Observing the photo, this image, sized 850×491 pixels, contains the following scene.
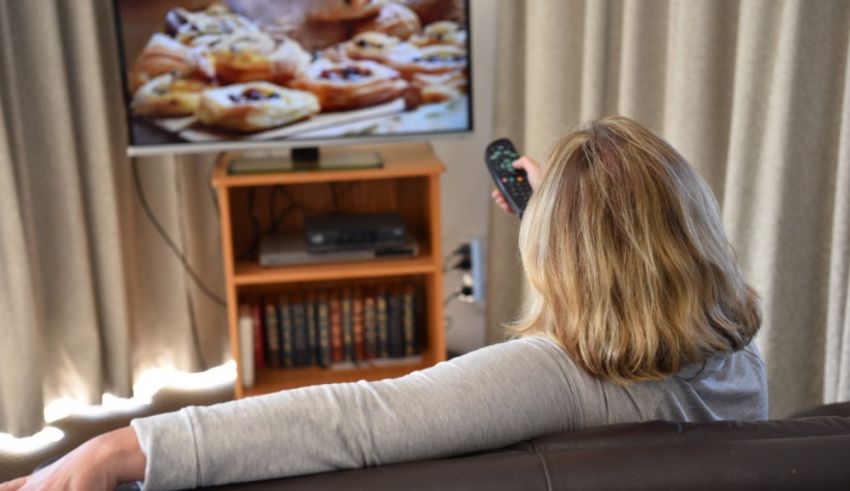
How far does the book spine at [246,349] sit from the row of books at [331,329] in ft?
0.11

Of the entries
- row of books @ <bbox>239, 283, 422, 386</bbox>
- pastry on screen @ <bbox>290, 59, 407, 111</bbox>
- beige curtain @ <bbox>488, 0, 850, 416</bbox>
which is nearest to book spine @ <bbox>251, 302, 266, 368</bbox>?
row of books @ <bbox>239, 283, 422, 386</bbox>

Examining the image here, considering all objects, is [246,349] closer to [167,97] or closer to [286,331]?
[286,331]

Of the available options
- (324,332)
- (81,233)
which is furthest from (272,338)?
(81,233)

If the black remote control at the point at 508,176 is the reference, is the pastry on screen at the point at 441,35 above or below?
above

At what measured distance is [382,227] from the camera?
277cm

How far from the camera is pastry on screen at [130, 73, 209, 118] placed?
2.54m

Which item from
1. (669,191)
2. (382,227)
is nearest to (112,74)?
(382,227)

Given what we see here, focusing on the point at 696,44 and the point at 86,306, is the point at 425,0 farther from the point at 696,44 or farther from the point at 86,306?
the point at 86,306

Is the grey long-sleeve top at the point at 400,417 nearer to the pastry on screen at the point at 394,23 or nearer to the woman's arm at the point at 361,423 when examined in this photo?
the woman's arm at the point at 361,423

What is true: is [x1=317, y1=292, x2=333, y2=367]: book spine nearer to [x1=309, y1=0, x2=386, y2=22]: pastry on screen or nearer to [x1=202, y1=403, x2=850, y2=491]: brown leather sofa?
[x1=309, y1=0, x2=386, y2=22]: pastry on screen

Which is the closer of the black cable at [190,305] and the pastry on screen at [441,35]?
the pastry on screen at [441,35]

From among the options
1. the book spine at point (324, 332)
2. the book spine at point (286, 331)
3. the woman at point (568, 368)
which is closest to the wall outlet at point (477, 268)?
the book spine at point (324, 332)

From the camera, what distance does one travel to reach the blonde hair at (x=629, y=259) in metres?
1.12

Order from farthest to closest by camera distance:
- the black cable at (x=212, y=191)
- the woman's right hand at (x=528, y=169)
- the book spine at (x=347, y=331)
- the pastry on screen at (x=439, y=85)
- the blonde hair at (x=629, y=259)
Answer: the black cable at (x=212, y=191) → the book spine at (x=347, y=331) → the pastry on screen at (x=439, y=85) → the woman's right hand at (x=528, y=169) → the blonde hair at (x=629, y=259)
